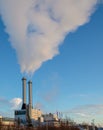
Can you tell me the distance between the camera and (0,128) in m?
81.2

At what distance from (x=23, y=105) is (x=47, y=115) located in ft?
89.5

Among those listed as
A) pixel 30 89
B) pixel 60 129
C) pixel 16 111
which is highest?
pixel 30 89

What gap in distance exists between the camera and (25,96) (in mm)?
127688

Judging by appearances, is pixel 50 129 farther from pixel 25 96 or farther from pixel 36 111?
pixel 36 111

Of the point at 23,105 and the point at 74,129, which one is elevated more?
the point at 23,105

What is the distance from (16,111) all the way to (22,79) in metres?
15.2

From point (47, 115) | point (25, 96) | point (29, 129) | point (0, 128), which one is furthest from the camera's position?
point (47, 115)

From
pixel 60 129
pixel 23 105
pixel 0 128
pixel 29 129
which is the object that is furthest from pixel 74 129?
pixel 0 128

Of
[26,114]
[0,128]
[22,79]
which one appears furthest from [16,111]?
[0,128]

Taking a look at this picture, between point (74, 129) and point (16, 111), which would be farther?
point (16, 111)

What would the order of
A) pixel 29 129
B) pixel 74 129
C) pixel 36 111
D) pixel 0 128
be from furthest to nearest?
1. pixel 36 111
2. pixel 74 129
3. pixel 29 129
4. pixel 0 128

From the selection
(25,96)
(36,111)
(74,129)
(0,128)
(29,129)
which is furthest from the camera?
(36,111)

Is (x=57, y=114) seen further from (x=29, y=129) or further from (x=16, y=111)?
(x=29, y=129)

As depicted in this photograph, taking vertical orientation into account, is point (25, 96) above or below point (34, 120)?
above
